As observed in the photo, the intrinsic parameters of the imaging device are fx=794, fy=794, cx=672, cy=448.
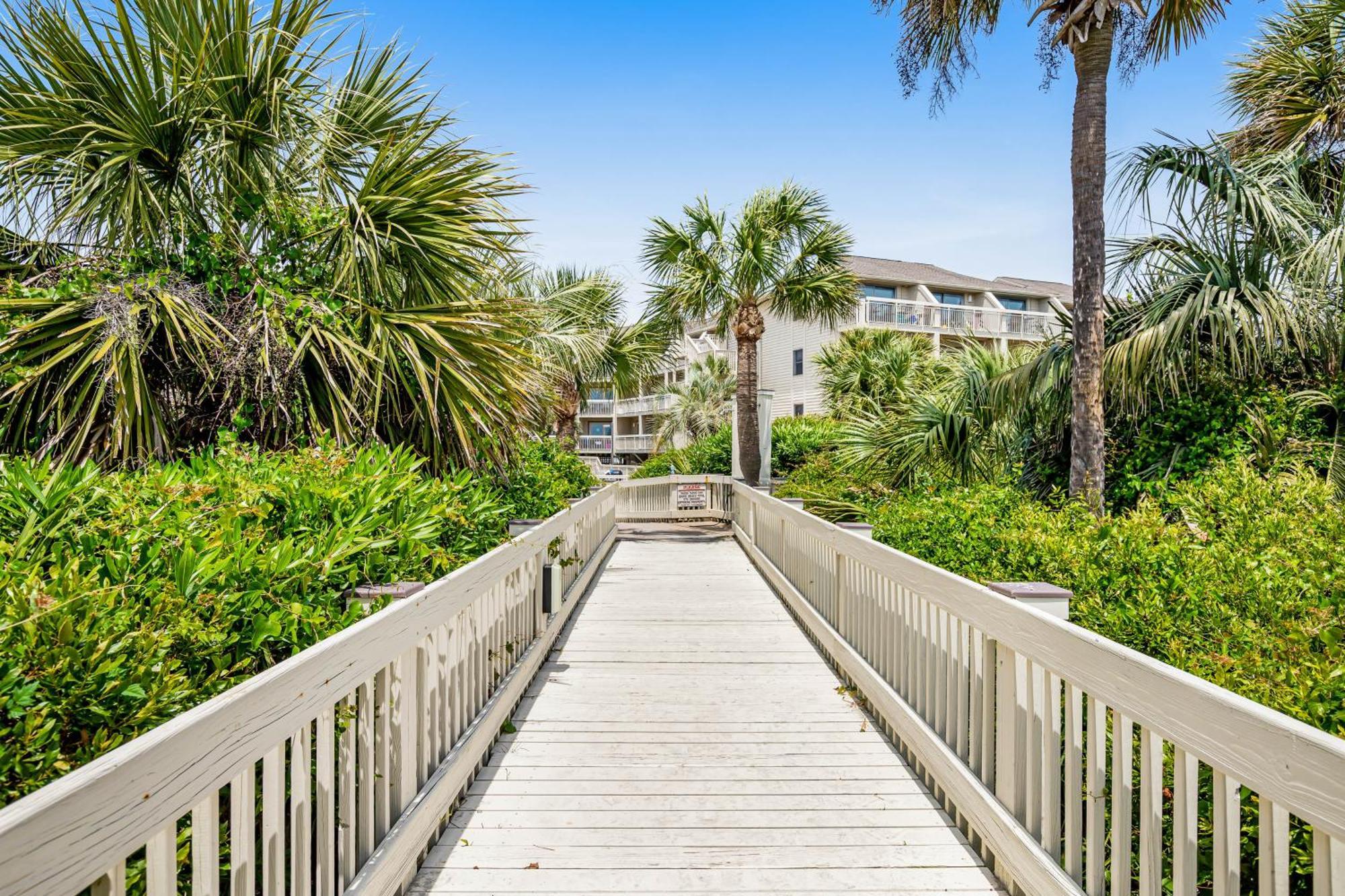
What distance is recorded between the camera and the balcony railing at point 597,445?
46.9 metres

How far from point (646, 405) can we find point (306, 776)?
40.3 meters

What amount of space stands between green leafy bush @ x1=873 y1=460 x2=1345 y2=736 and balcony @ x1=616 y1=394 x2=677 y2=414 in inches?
1061

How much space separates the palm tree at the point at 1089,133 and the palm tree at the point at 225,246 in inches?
160

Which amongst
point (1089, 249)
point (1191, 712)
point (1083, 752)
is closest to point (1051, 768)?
point (1083, 752)

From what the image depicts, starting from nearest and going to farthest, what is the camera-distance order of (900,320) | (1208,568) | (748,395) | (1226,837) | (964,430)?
(1226,837) → (1208,568) → (964,430) → (748,395) → (900,320)

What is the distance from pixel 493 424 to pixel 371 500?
1.97 metres

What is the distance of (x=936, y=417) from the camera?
7840 millimetres

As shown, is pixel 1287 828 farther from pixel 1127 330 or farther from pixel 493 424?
pixel 1127 330

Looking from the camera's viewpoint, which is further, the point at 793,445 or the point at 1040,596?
the point at 793,445

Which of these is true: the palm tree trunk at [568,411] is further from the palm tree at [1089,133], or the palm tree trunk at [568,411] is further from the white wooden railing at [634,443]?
the white wooden railing at [634,443]

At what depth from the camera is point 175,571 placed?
6.77 ft

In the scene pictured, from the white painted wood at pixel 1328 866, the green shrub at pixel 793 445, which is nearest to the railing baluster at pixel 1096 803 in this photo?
the white painted wood at pixel 1328 866

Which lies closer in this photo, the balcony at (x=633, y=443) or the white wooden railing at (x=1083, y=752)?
the white wooden railing at (x=1083, y=752)

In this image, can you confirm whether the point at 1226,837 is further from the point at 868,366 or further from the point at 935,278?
the point at 935,278
